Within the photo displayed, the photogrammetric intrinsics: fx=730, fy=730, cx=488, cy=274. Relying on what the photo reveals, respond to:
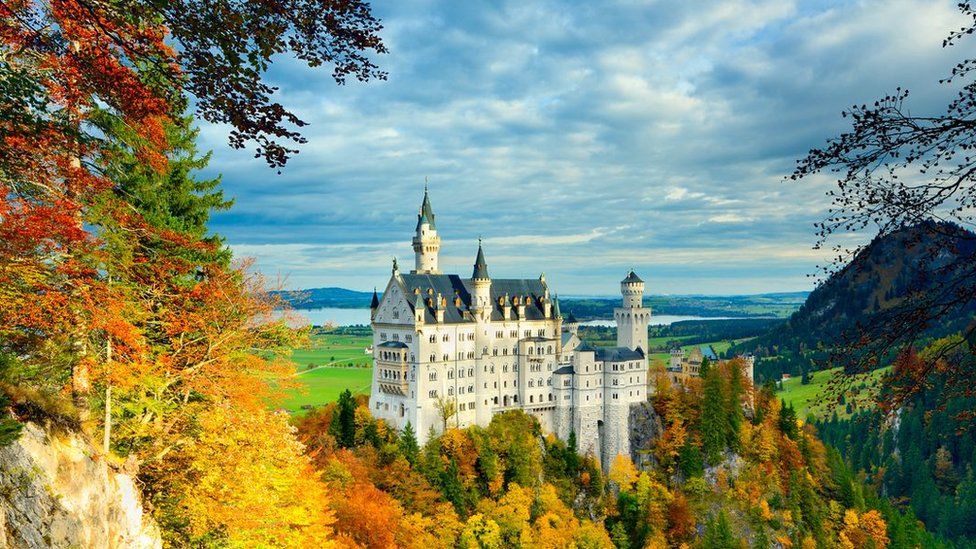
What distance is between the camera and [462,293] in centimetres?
8406

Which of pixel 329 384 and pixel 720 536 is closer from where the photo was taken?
pixel 720 536

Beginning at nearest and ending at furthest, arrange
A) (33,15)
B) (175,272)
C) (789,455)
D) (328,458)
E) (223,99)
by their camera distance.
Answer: (223,99)
(33,15)
(175,272)
(328,458)
(789,455)


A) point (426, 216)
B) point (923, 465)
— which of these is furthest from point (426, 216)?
point (923, 465)

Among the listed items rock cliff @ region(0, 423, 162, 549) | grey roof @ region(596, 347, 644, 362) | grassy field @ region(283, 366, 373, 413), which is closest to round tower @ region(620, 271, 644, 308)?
grey roof @ region(596, 347, 644, 362)

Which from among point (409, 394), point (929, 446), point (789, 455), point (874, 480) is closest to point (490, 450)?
point (409, 394)

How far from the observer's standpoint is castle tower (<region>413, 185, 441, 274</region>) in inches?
3324

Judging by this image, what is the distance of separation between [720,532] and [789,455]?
82.2ft

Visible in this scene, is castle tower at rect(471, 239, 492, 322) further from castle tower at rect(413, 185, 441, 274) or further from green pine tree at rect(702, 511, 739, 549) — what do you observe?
green pine tree at rect(702, 511, 739, 549)

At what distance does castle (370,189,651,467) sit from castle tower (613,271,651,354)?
0.93 feet

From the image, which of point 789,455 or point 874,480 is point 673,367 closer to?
point 789,455

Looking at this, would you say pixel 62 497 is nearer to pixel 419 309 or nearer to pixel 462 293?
pixel 419 309

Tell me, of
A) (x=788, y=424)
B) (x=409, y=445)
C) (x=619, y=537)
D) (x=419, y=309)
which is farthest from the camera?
(x=788, y=424)

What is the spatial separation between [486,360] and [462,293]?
815 centimetres

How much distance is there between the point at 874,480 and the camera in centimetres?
15000
